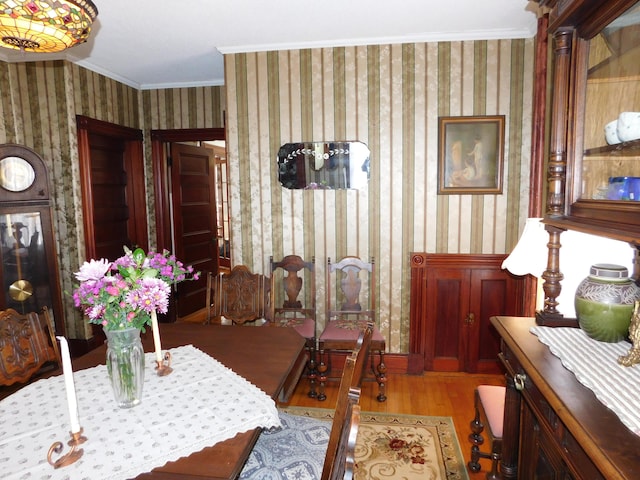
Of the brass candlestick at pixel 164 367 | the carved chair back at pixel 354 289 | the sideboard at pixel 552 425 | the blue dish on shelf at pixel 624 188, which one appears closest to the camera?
the sideboard at pixel 552 425

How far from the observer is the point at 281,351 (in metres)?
2.07

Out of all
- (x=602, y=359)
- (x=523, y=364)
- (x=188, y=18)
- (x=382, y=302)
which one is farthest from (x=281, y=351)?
(x=188, y=18)

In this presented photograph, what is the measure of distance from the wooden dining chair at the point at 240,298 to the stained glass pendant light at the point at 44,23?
1679 millimetres

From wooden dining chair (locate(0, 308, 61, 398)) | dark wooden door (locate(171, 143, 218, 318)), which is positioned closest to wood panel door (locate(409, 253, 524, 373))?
wooden dining chair (locate(0, 308, 61, 398))

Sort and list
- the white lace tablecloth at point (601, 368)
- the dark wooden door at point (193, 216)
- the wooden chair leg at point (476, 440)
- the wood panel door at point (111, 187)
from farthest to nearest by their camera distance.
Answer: the dark wooden door at point (193, 216) < the wood panel door at point (111, 187) < the wooden chair leg at point (476, 440) < the white lace tablecloth at point (601, 368)

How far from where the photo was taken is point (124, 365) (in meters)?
1.48

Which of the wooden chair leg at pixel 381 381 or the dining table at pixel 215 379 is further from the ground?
the dining table at pixel 215 379

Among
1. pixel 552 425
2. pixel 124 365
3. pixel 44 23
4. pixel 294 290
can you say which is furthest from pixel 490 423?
pixel 44 23

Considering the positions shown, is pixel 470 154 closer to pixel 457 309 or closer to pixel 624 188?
pixel 457 309

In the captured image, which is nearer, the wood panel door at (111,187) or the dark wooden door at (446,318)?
the dark wooden door at (446,318)

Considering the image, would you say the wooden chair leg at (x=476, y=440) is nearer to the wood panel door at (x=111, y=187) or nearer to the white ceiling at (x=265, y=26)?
the white ceiling at (x=265, y=26)

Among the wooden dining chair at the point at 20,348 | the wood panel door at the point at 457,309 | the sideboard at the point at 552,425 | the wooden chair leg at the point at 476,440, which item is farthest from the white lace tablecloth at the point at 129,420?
the wood panel door at the point at 457,309

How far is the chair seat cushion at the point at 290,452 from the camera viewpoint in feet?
5.14

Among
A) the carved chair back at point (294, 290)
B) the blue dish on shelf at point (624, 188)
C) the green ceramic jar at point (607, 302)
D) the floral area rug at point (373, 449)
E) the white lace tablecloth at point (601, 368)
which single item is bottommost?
the floral area rug at point (373, 449)
